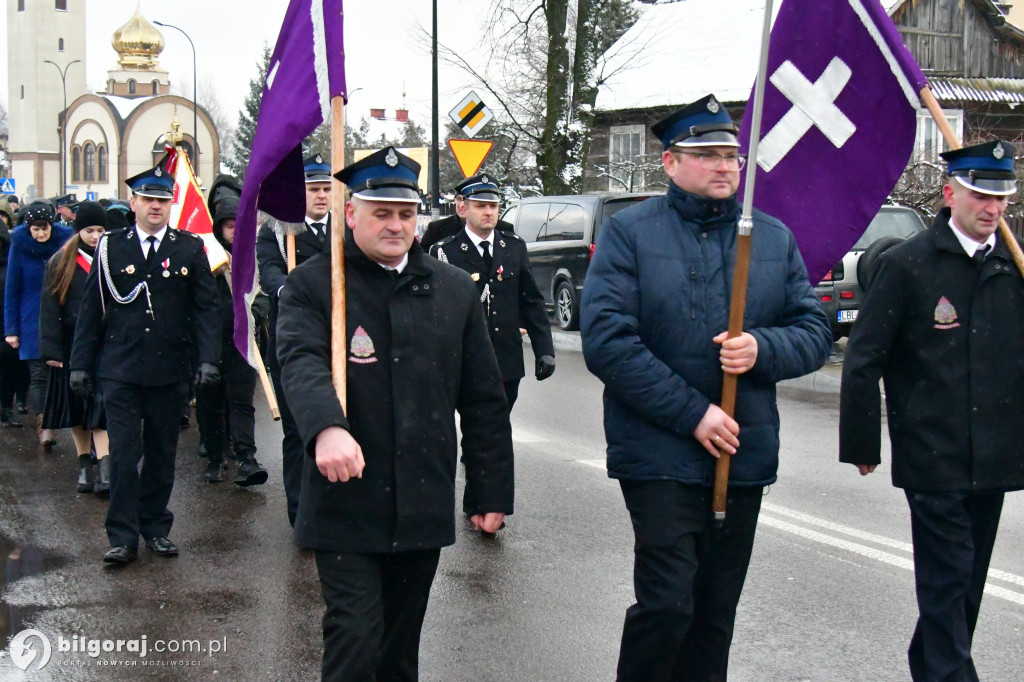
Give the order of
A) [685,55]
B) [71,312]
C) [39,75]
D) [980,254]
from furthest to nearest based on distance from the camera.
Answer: [39,75]
[685,55]
[71,312]
[980,254]

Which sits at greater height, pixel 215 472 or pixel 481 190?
pixel 481 190

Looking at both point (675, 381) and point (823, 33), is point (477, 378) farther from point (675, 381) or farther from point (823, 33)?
point (823, 33)

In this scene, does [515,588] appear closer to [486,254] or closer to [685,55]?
[486,254]

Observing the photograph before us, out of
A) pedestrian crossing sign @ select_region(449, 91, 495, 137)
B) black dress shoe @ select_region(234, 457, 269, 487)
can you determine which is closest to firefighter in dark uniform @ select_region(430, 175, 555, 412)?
black dress shoe @ select_region(234, 457, 269, 487)

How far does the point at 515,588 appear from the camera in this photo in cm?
599

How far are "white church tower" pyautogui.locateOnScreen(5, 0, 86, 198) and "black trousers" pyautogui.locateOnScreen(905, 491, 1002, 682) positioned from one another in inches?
3855

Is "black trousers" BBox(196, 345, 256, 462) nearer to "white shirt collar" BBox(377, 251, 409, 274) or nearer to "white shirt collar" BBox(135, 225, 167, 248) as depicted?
"white shirt collar" BBox(135, 225, 167, 248)

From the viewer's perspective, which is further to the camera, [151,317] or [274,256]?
[274,256]

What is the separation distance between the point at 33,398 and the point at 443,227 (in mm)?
3899

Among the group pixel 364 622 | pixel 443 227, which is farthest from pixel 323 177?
pixel 364 622

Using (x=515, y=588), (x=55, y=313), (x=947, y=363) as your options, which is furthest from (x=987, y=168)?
(x=55, y=313)

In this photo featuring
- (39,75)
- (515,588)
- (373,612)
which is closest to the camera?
(373,612)

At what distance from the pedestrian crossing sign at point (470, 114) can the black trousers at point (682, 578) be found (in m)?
14.8

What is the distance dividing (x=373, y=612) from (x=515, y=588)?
7.60 ft
